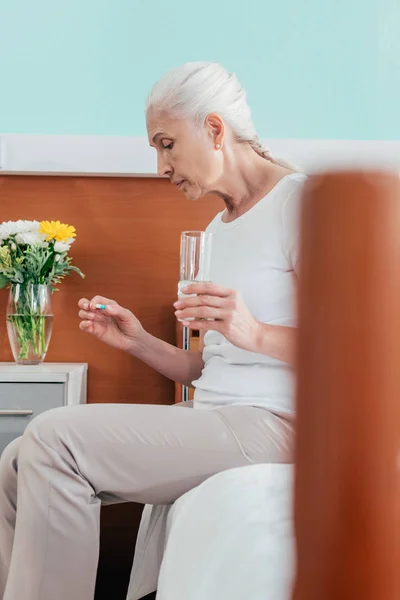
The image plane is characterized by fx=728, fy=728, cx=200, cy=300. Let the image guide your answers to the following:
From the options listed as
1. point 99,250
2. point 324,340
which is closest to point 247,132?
point 99,250

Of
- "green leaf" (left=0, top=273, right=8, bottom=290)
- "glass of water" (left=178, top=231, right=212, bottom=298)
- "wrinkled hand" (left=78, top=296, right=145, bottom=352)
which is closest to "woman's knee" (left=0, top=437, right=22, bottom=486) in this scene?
"wrinkled hand" (left=78, top=296, right=145, bottom=352)

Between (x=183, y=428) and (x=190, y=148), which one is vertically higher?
(x=190, y=148)

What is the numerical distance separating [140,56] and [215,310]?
58.8 inches

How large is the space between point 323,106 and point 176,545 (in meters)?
1.76

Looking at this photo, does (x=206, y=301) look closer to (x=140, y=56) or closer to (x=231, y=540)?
(x=231, y=540)

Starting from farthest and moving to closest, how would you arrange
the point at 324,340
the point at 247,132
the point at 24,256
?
the point at 24,256 → the point at 247,132 → the point at 324,340

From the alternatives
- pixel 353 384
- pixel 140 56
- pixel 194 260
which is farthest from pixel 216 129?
pixel 353 384

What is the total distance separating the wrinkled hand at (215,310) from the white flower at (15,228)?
107 cm

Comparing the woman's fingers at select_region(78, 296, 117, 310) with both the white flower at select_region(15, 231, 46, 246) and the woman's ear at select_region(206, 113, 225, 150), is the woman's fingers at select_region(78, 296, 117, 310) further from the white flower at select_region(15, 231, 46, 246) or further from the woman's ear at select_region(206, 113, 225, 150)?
the white flower at select_region(15, 231, 46, 246)

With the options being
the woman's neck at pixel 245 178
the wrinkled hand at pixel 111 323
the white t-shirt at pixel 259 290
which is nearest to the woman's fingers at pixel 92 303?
the wrinkled hand at pixel 111 323

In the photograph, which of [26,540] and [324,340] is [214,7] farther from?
[324,340]

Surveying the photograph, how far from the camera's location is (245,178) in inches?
61.3

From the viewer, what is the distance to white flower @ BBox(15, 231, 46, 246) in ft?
6.88

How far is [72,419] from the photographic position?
122 cm
